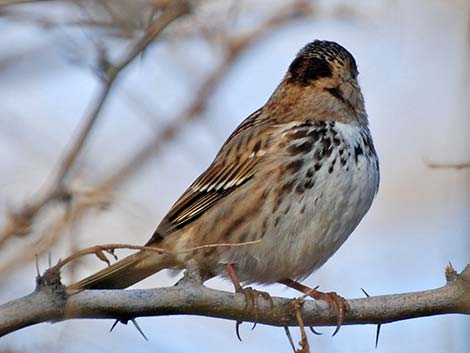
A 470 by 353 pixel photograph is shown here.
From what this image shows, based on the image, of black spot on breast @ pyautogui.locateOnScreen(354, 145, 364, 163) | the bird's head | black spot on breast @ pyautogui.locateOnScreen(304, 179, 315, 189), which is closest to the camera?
black spot on breast @ pyautogui.locateOnScreen(304, 179, 315, 189)

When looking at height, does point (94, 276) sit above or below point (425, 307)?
above

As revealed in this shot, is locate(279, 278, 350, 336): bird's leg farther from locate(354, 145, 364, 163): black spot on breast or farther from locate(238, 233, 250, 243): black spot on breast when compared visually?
locate(354, 145, 364, 163): black spot on breast

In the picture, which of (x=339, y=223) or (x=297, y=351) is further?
(x=339, y=223)

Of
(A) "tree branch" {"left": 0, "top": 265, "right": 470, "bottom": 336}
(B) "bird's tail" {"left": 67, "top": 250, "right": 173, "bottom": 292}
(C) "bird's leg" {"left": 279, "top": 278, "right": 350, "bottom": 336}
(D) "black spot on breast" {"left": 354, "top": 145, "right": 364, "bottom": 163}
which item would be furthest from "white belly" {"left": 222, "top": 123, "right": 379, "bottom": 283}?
(A) "tree branch" {"left": 0, "top": 265, "right": 470, "bottom": 336}

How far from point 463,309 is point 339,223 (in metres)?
1.38

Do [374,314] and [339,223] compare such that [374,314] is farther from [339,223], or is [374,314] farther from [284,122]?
[284,122]

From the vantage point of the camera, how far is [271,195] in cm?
479

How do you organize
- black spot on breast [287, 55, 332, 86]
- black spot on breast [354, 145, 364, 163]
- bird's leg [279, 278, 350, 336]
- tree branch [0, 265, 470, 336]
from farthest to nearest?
1. black spot on breast [287, 55, 332, 86]
2. black spot on breast [354, 145, 364, 163]
3. bird's leg [279, 278, 350, 336]
4. tree branch [0, 265, 470, 336]

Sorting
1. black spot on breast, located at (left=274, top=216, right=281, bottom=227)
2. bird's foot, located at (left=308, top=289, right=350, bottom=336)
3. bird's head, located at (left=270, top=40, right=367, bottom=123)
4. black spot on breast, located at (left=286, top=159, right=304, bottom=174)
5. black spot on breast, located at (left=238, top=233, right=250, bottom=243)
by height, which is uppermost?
bird's head, located at (left=270, top=40, right=367, bottom=123)

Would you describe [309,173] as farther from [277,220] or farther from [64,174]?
[64,174]

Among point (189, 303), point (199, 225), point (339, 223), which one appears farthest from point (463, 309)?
point (199, 225)

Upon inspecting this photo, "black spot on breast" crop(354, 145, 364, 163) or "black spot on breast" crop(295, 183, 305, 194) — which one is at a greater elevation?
"black spot on breast" crop(354, 145, 364, 163)

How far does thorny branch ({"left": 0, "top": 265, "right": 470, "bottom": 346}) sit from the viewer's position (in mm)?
2969

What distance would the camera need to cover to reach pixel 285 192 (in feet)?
15.5
